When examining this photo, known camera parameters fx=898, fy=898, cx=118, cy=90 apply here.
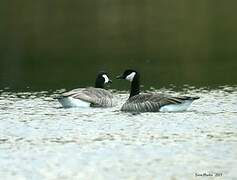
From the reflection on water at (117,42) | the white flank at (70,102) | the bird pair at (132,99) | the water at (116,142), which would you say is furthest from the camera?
the reflection on water at (117,42)

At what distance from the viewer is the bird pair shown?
82.1 ft

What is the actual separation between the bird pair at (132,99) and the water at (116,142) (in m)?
0.40

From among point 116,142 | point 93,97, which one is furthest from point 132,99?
point 116,142

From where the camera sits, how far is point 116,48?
1992 inches

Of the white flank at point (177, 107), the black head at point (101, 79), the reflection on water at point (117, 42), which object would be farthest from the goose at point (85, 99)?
the reflection on water at point (117, 42)

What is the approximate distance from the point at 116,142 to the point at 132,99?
633 centimetres

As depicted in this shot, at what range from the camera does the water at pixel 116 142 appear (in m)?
16.9

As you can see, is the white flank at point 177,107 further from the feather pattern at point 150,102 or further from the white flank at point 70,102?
the white flank at point 70,102

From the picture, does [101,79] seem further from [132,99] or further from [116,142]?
[116,142]

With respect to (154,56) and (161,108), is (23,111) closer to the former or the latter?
(161,108)

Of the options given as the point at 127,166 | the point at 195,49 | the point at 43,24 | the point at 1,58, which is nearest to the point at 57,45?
the point at 1,58

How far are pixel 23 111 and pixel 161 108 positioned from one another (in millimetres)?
4017

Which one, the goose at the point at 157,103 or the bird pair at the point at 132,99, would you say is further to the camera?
the bird pair at the point at 132,99

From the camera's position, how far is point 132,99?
1030 inches
